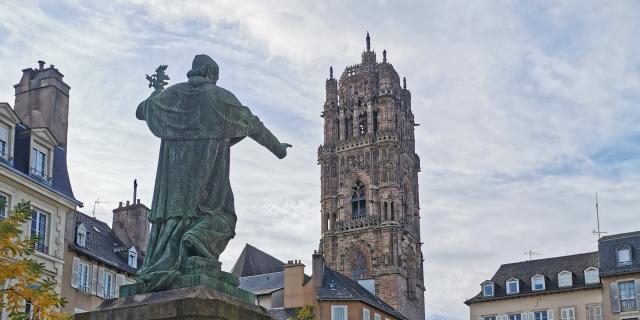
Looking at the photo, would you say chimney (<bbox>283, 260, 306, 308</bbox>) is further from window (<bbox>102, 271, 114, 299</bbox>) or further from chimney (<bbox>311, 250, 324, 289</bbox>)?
window (<bbox>102, 271, 114, 299</bbox>)

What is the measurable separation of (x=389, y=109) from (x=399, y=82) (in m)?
9.09

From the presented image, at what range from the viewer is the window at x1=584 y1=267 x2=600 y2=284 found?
201 ft

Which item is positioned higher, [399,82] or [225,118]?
[399,82]

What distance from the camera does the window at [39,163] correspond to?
32.5 metres

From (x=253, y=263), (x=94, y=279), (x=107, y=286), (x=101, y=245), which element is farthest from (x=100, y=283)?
(x=253, y=263)

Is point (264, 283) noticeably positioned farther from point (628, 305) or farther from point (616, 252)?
point (628, 305)

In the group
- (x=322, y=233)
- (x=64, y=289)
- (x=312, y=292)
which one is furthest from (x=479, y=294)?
(x=322, y=233)

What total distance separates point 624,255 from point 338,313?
19362 millimetres

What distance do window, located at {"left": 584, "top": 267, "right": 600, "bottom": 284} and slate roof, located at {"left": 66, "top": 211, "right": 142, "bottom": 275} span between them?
3210 cm

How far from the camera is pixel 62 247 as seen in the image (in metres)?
34.1

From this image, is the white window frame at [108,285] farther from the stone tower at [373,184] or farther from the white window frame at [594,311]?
the stone tower at [373,184]

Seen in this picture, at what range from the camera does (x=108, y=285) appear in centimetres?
3916

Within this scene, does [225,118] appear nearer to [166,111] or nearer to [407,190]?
[166,111]

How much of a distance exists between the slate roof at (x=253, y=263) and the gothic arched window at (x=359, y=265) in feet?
59.0
